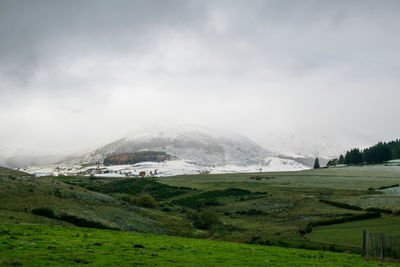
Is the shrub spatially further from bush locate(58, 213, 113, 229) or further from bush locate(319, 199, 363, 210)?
bush locate(319, 199, 363, 210)

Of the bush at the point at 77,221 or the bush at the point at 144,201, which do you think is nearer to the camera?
the bush at the point at 77,221

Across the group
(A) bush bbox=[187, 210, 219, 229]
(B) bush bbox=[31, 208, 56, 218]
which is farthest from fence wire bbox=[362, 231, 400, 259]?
(A) bush bbox=[187, 210, 219, 229]

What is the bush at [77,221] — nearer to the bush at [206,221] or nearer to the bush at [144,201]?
the bush at [206,221]

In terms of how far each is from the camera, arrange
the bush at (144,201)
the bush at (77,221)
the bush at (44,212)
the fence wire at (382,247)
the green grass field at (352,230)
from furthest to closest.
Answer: the bush at (144,201)
the green grass field at (352,230)
the bush at (77,221)
the bush at (44,212)
the fence wire at (382,247)

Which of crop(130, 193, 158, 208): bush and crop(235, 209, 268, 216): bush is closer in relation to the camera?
crop(235, 209, 268, 216): bush

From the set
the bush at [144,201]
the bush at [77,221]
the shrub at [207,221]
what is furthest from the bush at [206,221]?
the bush at [77,221]

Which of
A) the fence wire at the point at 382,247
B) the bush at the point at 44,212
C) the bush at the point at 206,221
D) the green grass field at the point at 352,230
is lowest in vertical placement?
the bush at the point at 206,221

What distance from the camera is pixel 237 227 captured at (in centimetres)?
7762

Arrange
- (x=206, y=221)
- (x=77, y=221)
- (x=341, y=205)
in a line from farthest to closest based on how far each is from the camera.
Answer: (x=341, y=205)
(x=206, y=221)
(x=77, y=221)

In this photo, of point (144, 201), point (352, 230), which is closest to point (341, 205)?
point (352, 230)

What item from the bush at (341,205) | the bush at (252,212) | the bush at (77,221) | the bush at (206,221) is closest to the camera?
the bush at (77,221)

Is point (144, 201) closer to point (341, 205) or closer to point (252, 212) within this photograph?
point (252, 212)

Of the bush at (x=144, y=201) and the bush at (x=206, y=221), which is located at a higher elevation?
the bush at (x=144, y=201)

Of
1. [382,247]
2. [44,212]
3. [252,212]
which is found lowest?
[252,212]
